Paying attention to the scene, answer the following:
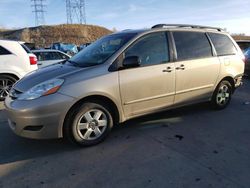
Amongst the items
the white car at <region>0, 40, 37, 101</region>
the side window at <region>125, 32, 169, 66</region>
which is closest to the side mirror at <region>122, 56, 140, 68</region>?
the side window at <region>125, 32, 169, 66</region>

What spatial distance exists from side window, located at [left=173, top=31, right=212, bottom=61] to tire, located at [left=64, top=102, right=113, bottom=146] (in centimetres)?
178

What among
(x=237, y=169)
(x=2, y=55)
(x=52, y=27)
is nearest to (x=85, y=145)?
(x=237, y=169)

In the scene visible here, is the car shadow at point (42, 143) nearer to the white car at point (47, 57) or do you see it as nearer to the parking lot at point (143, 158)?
the parking lot at point (143, 158)

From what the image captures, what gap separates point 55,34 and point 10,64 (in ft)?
166

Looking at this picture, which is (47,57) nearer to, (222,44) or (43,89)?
(222,44)

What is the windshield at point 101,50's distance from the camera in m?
4.47

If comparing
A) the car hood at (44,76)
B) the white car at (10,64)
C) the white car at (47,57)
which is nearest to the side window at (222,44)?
the car hood at (44,76)

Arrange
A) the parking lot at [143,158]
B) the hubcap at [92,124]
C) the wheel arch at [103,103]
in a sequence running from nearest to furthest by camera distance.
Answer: the parking lot at [143,158]
the wheel arch at [103,103]
the hubcap at [92,124]

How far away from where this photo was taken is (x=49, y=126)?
12.5 feet

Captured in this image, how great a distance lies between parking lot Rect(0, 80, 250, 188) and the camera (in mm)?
3236

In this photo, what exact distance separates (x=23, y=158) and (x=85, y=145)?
86cm

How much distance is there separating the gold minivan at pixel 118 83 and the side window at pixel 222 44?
0.02m

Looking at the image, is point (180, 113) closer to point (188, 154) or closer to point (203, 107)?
point (203, 107)

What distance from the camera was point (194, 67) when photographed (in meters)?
5.20
